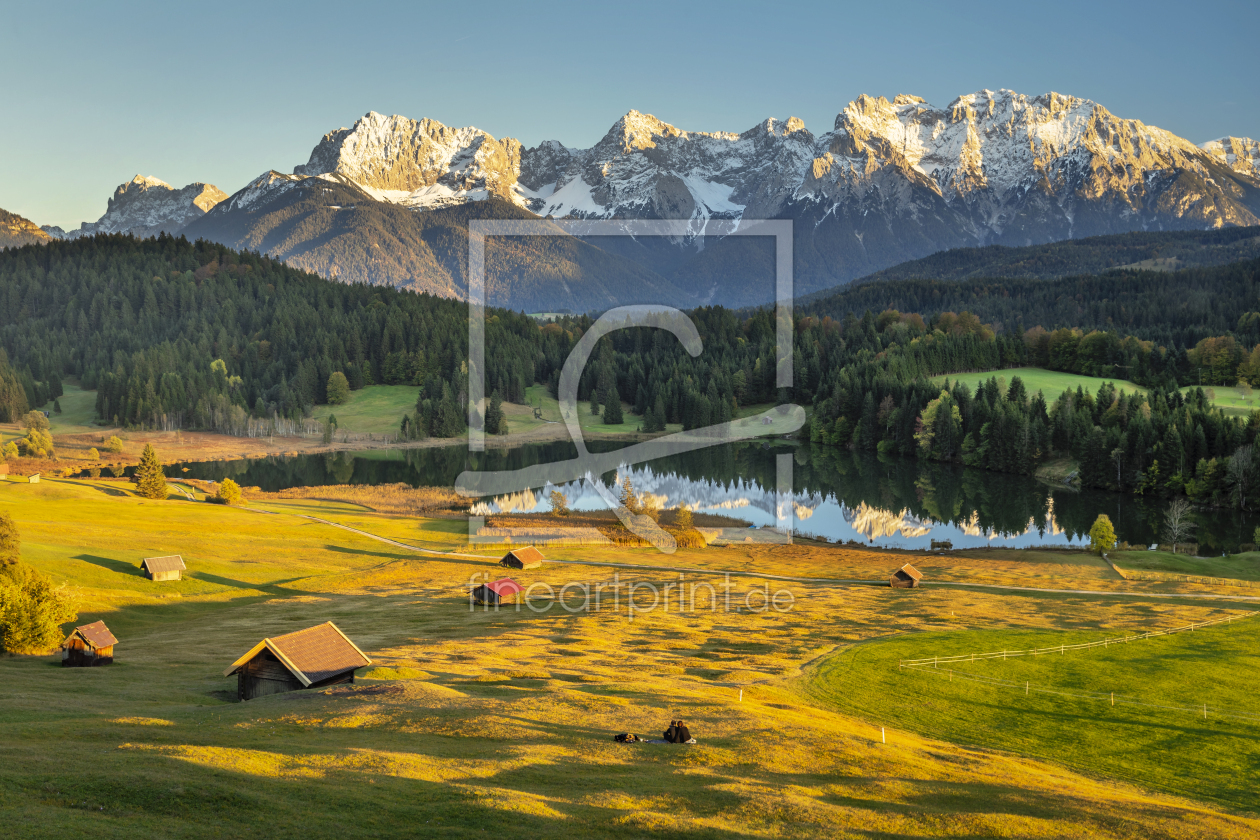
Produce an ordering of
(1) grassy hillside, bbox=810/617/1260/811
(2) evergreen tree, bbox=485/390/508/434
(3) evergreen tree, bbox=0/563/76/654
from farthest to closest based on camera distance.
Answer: (2) evergreen tree, bbox=485/390/508/434
(3) evergreen tree, bbox=0/563/76/654
(1) grassy hillside, bbox=810/617/1260/811

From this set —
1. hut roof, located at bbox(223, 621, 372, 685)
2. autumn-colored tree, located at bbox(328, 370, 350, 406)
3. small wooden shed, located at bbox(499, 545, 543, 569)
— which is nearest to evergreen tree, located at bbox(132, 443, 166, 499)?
small wooden shed, located at bbox(499, 545, 543, 569)

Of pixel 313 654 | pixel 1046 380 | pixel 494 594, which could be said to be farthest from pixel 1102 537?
pixel 1046 380

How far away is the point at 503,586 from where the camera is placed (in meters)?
55.5

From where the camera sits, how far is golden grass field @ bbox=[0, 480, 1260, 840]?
63.6ft

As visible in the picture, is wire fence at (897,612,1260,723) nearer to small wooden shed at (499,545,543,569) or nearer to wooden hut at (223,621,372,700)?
wooden hut at (223,621,372,700)

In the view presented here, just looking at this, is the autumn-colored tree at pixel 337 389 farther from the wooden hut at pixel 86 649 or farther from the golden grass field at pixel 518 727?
the wooden hut at pixel 86 649

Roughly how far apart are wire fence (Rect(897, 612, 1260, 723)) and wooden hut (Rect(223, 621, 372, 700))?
2575cm

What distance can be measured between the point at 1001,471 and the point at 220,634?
112472 millimetres

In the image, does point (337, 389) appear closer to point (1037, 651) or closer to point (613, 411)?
point (613, 411)

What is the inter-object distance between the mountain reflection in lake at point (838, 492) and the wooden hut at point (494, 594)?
4064cm

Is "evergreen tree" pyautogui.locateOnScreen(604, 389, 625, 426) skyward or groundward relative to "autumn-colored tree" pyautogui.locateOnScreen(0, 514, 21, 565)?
skyward

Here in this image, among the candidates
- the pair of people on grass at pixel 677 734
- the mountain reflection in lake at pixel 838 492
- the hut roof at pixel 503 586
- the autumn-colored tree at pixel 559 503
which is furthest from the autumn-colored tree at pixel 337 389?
the pair of people on grass at pixel 677 734

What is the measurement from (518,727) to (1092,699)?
2466 centimetres

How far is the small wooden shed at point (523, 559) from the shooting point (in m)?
66.4
